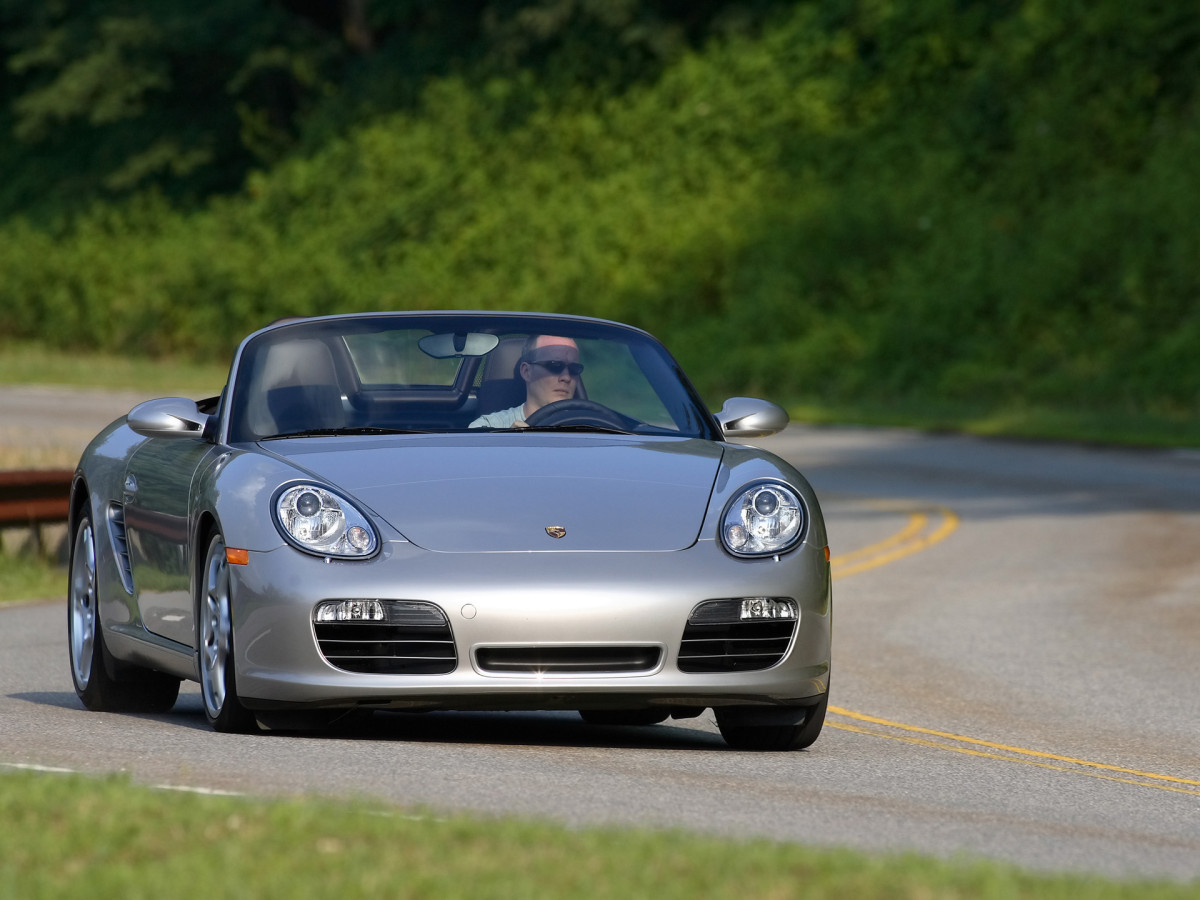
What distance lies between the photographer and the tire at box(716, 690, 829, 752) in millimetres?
7715

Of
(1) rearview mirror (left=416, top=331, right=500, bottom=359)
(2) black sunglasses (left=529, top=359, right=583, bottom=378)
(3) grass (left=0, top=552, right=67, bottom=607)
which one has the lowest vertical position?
(3) grass (left=0, top=552, right=67, bottom=607)

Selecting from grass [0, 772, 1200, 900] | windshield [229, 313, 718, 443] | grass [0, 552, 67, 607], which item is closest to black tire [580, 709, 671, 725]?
windshield [229, 313, 718, 443]

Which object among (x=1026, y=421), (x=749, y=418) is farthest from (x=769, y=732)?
(x=1026, y=421)

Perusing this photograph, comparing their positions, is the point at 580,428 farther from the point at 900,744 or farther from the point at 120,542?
the point at 120,542

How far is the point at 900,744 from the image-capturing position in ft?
27.7

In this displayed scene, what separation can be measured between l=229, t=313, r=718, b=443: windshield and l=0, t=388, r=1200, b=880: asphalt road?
112 cm

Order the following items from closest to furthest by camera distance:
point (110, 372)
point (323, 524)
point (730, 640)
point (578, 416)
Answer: point (323, 524) → point (730, 640) → point (578, 416) → point (110, 372)

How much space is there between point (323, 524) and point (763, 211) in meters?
42.2

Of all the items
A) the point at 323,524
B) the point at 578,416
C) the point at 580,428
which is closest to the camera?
the point at 323,524

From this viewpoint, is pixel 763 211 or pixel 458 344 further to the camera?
pixel 763 211

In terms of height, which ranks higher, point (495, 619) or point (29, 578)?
point (495, 619)

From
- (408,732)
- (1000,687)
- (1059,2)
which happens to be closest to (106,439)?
(408,732)

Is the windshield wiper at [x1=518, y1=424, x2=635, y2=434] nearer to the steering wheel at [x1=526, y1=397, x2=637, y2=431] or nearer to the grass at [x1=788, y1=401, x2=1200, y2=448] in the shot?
the steering wheel at [x1=526, y1=397, x2=637, y2=431]

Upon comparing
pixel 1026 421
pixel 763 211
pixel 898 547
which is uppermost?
pixel 898 547
